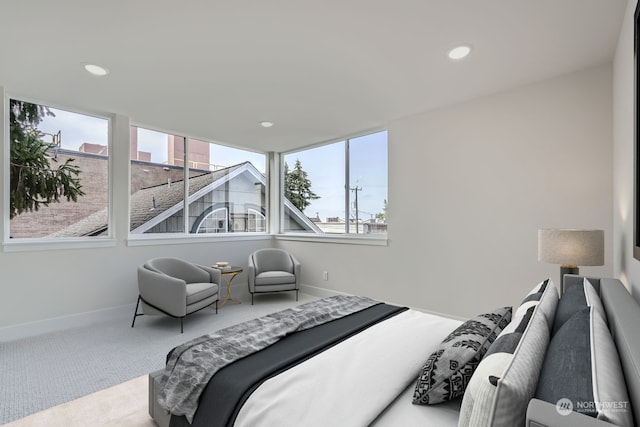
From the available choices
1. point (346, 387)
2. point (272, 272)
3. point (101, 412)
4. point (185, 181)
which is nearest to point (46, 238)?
point (185, 181)

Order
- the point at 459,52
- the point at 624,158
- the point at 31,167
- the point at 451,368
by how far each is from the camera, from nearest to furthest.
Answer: the point at 451,368 < the point at 624,158 < the point at 459,52 < the point at 31,167

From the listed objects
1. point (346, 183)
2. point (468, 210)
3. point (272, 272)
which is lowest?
point (272, 272)

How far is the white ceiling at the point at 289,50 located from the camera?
1.91 meters

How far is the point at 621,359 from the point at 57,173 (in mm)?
4701

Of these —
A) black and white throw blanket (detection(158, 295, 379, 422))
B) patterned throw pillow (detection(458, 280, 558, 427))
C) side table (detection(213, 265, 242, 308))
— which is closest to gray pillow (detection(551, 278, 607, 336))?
patterned throw pillow (detection(458, 280, 558, 427))

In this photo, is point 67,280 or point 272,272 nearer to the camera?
point 67,280

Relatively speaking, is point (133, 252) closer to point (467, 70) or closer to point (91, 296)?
point (91, 296)

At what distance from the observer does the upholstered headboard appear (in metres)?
0.61

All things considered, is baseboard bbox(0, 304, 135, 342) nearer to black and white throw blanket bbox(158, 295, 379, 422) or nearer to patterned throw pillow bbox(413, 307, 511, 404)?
black and white throw blanket bbox(158, 295, 379, 422)

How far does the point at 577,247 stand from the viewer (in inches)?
81.9

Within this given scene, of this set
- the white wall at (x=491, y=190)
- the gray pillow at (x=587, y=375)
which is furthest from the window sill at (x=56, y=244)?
the gray pillow at (x=587, y=375)

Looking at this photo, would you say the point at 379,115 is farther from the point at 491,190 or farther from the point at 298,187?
the point at 298,187

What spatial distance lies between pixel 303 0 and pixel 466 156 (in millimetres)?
2351

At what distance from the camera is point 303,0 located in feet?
5.98
